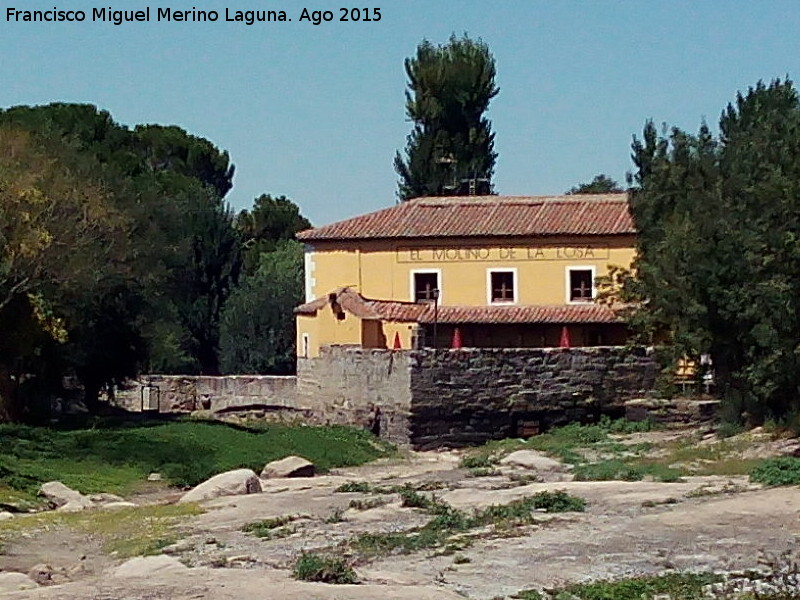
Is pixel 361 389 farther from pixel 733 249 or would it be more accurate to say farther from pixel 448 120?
pixel 448 120

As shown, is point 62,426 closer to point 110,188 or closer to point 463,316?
point 110,188

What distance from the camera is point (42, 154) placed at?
40.5m

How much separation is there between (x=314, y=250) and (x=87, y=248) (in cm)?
1329

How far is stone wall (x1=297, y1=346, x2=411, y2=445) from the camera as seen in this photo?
39.1 metres

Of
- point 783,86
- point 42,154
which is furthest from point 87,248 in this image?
point 783,86

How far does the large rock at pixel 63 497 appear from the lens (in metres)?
27.9

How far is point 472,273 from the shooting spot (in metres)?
48.7

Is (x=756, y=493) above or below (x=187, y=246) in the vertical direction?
below

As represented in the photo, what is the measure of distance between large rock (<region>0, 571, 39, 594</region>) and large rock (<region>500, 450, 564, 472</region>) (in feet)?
42.7

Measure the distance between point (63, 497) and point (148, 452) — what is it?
585cm

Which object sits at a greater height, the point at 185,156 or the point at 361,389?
the point at 185,156

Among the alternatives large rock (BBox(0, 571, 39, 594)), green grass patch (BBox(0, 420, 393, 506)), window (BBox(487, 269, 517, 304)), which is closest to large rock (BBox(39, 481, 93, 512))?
green grass patch (BBox(0, 420, 393, 506))

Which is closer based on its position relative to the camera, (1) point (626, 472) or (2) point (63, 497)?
(1) point (626, 472)

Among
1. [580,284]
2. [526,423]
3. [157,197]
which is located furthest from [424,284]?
[157,197]
